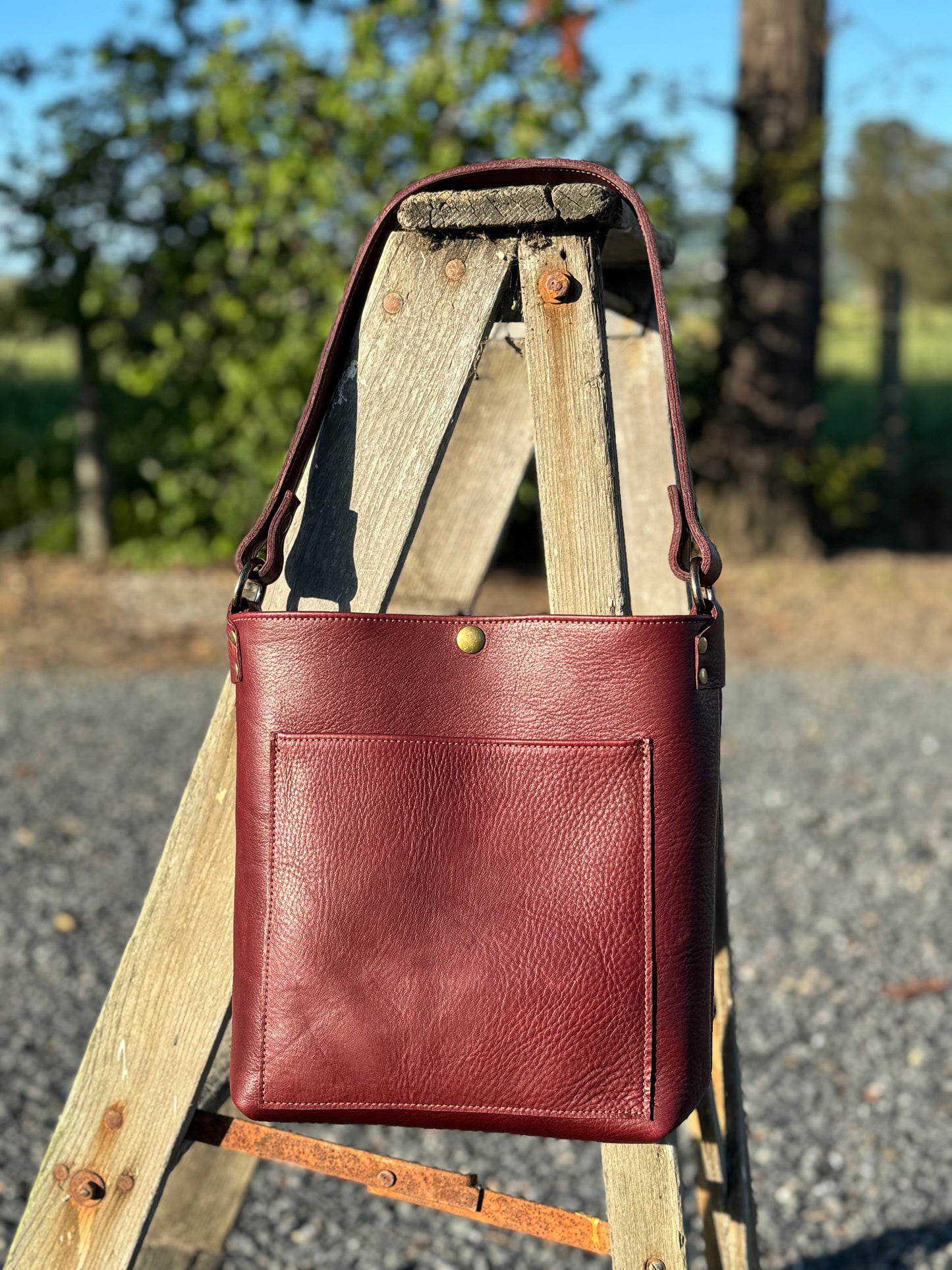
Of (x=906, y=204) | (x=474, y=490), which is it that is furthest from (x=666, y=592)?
(x=906, y=204)

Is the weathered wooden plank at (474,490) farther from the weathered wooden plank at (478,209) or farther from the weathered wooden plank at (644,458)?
the weathered wooden plank at (478,209)

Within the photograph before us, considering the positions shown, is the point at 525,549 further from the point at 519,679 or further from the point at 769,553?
the point at 519,679

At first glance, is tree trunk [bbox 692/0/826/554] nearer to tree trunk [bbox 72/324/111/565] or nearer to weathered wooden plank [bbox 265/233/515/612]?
tree trunk [bbox 72/324/111/565]

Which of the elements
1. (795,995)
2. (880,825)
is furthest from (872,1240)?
(880,825)

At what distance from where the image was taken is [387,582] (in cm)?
119

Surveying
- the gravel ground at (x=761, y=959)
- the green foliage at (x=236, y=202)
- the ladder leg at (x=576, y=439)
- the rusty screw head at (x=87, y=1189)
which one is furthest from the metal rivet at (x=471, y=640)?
the green foliage at (x=236, y=202)

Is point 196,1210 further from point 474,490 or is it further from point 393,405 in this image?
point 393,405

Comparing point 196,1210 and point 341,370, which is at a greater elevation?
point 341,370

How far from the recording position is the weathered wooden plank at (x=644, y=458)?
1501 mm

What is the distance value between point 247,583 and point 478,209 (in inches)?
16.6

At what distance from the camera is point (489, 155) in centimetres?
649

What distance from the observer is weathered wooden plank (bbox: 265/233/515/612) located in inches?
45.9

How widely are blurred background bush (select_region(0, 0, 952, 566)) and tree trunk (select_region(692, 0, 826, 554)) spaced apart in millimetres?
13

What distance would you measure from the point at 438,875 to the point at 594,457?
1.39 feet
